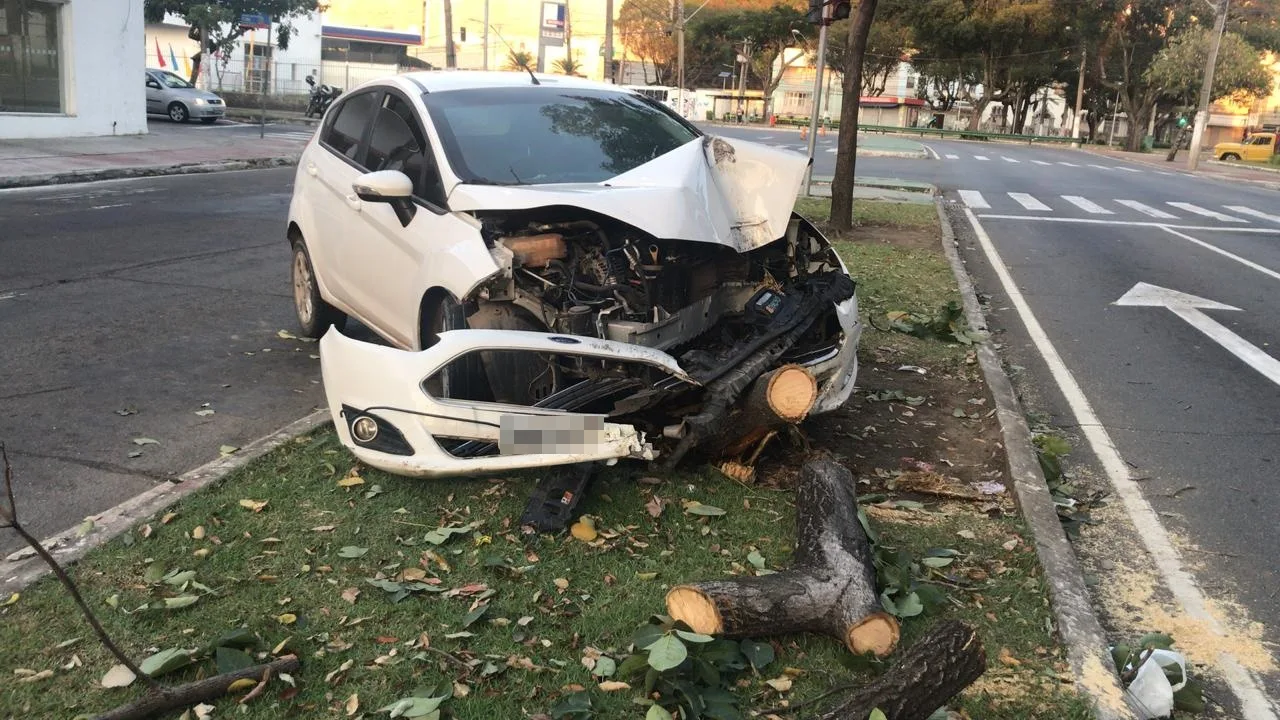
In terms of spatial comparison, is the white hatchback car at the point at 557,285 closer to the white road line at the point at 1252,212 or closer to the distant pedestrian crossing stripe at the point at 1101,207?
the distant pedestrian crossing stripe at the point at 1101,207

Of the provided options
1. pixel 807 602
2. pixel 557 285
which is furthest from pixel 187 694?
pixel 557 285

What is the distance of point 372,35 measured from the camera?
80188 mm

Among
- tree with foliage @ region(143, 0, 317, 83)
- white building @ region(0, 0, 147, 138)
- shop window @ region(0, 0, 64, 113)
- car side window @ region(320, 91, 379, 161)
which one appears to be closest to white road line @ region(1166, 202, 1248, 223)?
car side window @ region(320, 91, 379, 161)

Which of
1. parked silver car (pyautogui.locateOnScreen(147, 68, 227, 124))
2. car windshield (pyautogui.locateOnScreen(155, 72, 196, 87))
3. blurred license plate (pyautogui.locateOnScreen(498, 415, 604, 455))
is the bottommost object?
blurred license plate (pyautogui.locateOnScreen(498, 415, 604, 455))

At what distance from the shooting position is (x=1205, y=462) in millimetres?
5566

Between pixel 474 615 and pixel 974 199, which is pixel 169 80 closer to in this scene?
pixel 974 199

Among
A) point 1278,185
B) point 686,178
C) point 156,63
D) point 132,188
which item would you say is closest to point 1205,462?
point 686,178

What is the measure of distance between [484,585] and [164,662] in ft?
3.54

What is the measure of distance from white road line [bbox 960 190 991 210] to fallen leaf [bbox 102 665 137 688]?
17.6 m

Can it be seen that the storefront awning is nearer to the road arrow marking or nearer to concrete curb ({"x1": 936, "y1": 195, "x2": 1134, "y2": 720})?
the road arrow marking

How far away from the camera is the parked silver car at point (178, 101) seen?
30078mm

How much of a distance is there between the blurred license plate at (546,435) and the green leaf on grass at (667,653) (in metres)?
1.08

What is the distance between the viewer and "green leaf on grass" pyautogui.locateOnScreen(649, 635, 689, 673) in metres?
A: 3.03

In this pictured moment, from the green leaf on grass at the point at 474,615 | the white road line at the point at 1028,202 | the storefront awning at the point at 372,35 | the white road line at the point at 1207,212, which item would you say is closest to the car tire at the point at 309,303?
the green leaf on grass at the point at 474,615
